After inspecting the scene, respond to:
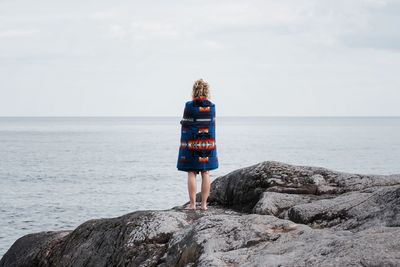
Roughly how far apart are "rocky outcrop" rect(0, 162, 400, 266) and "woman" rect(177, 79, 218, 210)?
1.41 m

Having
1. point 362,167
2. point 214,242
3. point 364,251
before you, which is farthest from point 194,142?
point 362,167

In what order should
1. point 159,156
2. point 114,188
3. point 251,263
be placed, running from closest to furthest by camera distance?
point 251,263 < point 114,188 < point 159,156

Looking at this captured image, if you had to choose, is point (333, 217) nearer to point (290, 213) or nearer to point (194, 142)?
point (290, 213)

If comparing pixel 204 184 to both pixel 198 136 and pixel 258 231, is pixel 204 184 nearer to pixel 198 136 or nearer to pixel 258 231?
pixel 198 136

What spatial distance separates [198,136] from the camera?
12.3m

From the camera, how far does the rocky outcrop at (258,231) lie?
20.8 feet

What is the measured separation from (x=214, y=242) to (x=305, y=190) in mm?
6336

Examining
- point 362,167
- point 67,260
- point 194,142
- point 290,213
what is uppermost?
point 194,142

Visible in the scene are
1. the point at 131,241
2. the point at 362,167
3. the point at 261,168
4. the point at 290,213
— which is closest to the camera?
the point at 131,241

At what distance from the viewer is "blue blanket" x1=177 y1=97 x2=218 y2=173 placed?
12156 mm

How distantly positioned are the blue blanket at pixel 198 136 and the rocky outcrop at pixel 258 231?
1492 mm

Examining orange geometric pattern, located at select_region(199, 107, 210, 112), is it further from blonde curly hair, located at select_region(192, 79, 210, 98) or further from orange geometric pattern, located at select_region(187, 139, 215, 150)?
orange geometric pattern, located at select_region(187, 139, 215, 150)

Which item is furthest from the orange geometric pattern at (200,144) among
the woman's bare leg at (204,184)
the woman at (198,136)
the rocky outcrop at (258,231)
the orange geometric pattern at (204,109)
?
the rocky outcrop at (258,231)

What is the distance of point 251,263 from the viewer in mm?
6473
